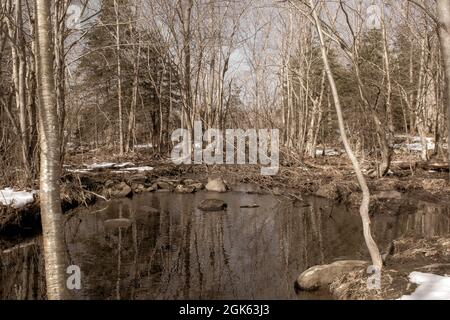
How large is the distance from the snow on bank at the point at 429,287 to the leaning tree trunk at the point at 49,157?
12.0 ft

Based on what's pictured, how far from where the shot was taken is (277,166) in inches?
611

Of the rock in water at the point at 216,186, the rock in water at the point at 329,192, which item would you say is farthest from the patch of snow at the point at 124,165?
the rock in water at the point at 329,192

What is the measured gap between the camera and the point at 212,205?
10.8m

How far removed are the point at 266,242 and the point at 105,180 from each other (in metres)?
7.35

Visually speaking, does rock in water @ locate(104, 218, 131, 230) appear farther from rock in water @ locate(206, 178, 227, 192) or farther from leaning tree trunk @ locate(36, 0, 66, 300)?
leaning tree trunk @ locate(36, 0, 66, 300)

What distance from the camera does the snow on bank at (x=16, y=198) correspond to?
8.39 m

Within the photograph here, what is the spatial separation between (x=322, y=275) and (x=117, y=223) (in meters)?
→ 5.20

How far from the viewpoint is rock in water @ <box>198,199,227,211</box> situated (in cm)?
1073

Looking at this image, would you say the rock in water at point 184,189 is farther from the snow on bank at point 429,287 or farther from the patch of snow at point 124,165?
the snow on bank at point 429,287

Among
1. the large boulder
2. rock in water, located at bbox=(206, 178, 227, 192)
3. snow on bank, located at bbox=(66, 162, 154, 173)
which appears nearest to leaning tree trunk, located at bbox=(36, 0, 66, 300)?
the large boulder

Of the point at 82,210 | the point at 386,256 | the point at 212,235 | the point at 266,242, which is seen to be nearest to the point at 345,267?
the point at 386,256

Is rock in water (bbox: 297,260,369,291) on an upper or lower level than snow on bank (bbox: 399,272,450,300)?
lower

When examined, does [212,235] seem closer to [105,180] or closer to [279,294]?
[279,294]

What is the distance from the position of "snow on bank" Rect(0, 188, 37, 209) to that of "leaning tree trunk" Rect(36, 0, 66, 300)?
5928mm
